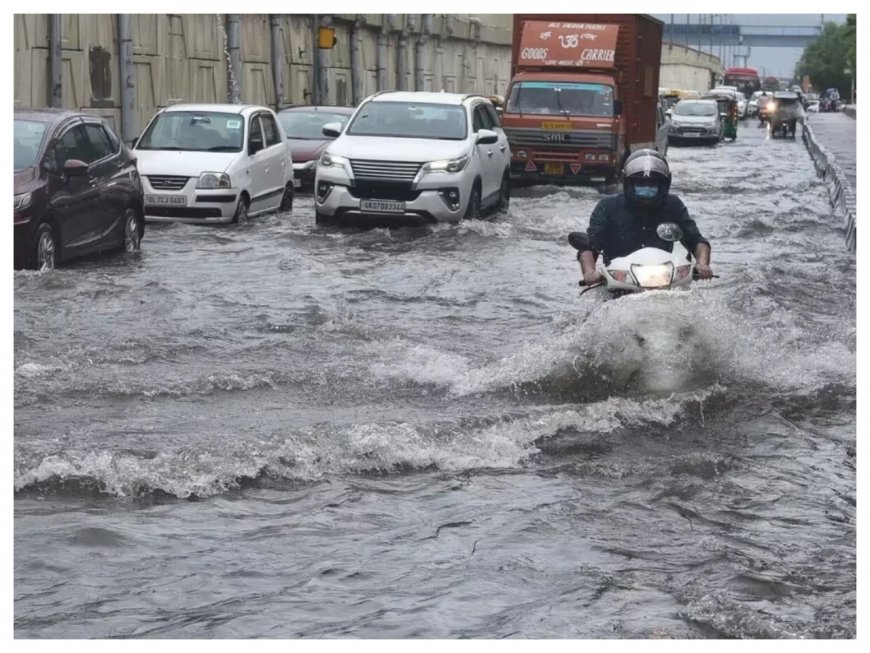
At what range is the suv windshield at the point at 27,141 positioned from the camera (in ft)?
46.5

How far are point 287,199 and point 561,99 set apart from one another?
318 inches

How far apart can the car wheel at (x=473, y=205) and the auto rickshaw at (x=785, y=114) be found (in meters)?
46.6

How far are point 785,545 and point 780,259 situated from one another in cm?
1210

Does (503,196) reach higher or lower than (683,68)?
lower

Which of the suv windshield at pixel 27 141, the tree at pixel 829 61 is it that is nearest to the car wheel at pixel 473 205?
the suv windshield at pixel 27 141

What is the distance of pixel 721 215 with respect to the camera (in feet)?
80.2

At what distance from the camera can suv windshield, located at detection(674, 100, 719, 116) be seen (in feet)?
183

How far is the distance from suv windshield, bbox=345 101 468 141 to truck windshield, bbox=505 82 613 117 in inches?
310

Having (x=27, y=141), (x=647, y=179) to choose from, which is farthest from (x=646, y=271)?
(x=27, y=141)

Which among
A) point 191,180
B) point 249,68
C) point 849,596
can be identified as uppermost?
point 249,68

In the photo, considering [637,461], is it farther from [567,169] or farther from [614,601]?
[567,169]

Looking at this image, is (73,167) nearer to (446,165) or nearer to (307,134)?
(446,165)

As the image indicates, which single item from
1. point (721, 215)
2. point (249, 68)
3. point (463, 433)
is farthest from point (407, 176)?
point (249, 68)

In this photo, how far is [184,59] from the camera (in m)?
32.0
